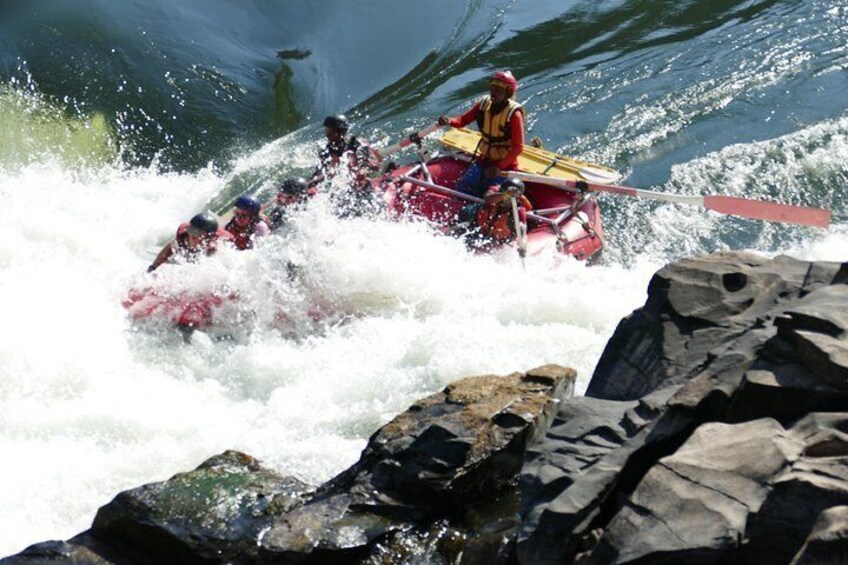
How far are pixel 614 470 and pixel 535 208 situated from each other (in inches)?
261

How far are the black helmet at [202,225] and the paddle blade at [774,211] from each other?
4060mm

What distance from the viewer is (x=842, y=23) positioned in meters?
15.6

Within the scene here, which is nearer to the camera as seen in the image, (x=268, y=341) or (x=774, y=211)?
(x=268, y=341)

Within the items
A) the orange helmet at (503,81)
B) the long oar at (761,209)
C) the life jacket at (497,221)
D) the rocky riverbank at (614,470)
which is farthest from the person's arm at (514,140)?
the rocky riverbank at (614,470)

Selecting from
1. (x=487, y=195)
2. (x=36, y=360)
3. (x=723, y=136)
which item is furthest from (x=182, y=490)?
(x=723, y=136)

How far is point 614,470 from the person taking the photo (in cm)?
436

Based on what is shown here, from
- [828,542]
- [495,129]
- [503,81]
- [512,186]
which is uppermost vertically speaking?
[503,81]

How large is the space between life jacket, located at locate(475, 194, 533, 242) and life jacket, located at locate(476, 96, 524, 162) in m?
0.89

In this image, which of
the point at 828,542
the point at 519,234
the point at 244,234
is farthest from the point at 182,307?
the point at 828,542

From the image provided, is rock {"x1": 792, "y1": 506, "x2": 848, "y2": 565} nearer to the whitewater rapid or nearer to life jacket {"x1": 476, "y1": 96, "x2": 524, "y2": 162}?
the whitewater rapid

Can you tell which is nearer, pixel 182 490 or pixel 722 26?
pixel 182 490

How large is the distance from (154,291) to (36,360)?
3.65ft

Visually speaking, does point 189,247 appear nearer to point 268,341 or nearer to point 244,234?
point 244,234

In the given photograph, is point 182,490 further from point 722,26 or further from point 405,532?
point 722,26
